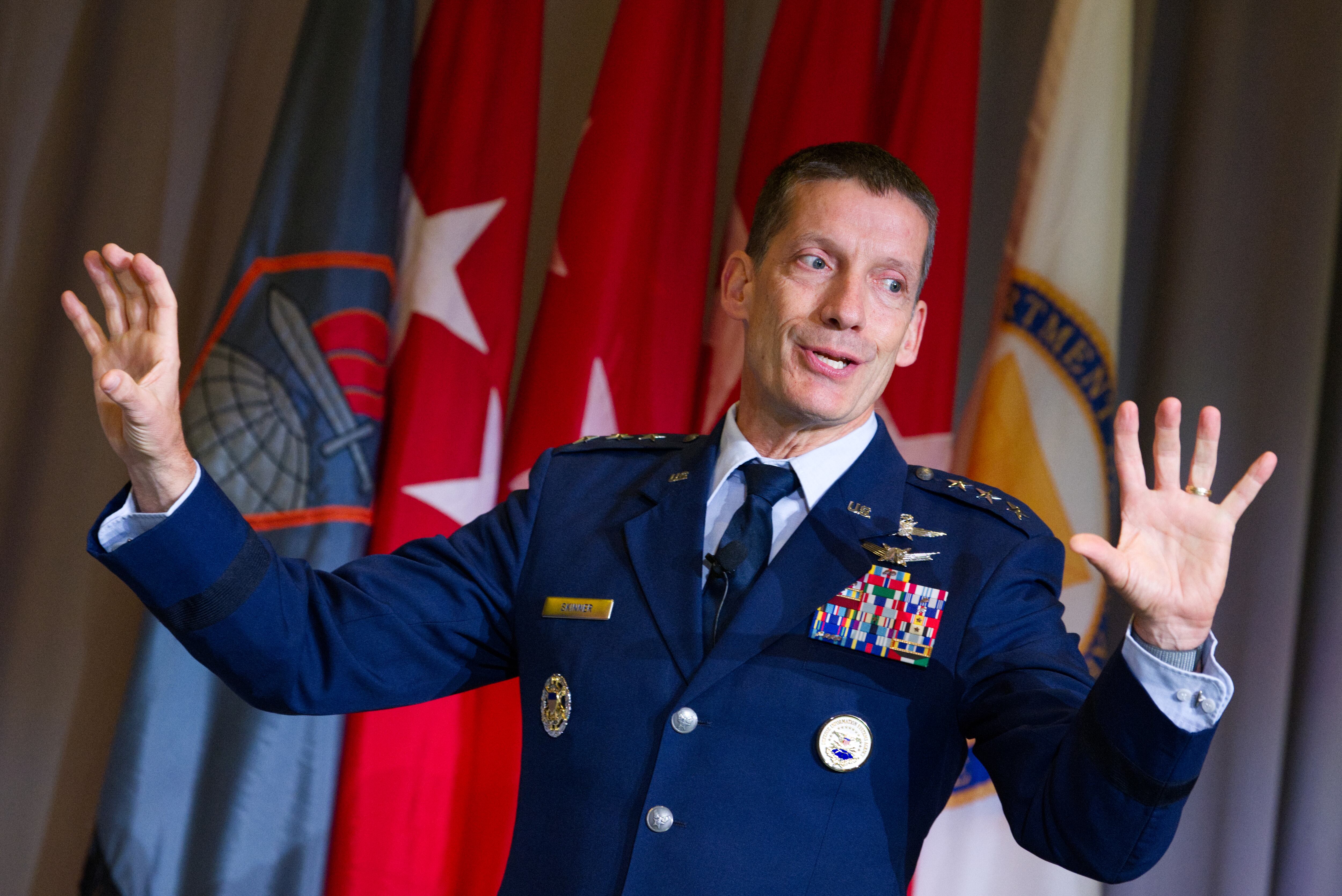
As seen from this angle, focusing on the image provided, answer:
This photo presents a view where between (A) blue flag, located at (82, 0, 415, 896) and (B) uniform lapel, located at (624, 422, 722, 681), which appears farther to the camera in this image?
(A) blue flag, located at (82, 0, 415, 896)

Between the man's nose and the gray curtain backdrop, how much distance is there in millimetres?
1601

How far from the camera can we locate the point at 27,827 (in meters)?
3.21

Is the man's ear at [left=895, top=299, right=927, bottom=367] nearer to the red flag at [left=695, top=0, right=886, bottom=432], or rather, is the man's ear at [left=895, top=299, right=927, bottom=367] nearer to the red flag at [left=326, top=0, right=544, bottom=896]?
the red flag at [left=695, top=0, right=886, bottom=432]

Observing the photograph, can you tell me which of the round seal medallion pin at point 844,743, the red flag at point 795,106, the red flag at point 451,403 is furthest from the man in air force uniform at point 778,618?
the red flag at point 795,106

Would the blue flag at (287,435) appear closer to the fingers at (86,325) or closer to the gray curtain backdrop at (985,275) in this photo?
the gray curtain backdrop at (985,275)

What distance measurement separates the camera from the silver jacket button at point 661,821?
1261 millimetres

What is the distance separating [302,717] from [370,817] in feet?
0.91

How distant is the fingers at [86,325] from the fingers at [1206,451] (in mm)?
1093

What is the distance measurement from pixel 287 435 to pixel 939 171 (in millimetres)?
1579

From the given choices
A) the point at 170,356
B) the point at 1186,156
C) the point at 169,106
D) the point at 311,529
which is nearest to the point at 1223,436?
the point at 1186,156

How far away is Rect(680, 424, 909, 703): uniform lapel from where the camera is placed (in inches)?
52.3

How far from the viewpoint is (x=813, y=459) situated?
1.53m

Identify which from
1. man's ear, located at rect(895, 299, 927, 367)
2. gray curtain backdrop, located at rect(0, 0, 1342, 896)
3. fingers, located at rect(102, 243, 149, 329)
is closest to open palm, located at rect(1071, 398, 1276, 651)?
man's ear, located at rect(895, 299, 927, 367)

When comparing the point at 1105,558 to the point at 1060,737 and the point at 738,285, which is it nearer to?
the point at 1060,737
